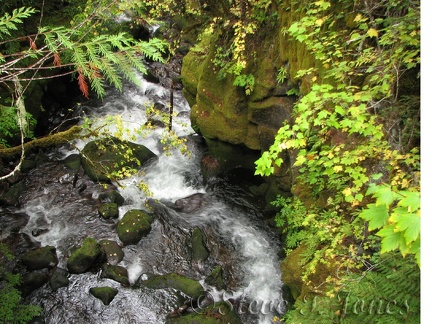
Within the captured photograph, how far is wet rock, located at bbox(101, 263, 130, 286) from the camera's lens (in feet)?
25.5

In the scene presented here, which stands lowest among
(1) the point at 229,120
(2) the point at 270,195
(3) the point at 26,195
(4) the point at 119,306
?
(4) the point at 119,306

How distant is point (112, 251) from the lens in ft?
27.5

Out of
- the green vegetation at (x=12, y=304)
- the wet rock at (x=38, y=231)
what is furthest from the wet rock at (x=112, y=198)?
the green vegetation at (x=12, y=304)

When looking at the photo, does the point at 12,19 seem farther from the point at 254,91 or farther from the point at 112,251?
the point at 254,91

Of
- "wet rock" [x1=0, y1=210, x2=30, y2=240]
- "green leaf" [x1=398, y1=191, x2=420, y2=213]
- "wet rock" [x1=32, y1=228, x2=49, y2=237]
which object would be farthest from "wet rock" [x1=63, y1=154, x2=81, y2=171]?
"green leaf" [x1=398, y1=191, x2=420, y2=213]

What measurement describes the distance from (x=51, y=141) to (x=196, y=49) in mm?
6254

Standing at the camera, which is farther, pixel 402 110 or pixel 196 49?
pixel 196 49

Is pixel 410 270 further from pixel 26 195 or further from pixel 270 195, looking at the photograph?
pixel 26 195

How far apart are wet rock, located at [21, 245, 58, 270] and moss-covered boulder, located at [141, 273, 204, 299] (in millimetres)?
2421

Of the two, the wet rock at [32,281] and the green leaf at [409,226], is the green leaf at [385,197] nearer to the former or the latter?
the green leaf at [409,226]

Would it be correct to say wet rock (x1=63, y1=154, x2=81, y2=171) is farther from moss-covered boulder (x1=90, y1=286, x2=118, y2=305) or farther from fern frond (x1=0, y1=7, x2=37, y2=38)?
fern frond (x1=0, y1=7, x2=37, y2=38)

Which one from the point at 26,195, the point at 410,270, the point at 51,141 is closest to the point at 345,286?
the point at 410,270

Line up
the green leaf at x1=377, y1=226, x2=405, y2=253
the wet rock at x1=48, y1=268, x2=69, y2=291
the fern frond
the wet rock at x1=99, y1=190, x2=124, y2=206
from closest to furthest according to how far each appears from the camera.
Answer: the green leaf at x1=377, y1=226, x2=405, y2=253 < the fern frond < the wet rock at x1=48, y1=268, x2=69, y2=291 < the wet rock at x1=99, y1=190, x2=124, y2=206

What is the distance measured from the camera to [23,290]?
739cm
